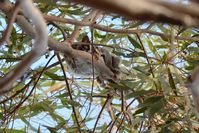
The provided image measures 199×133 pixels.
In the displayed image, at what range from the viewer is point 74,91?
5.18 ft

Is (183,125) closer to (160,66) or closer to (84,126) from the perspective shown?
(160,66)

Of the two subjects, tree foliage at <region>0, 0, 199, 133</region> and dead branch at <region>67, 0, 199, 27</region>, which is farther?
tree foliage at <region>0, 0, 199, 133</region>

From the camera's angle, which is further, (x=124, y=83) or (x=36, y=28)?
(x=124, y=83)

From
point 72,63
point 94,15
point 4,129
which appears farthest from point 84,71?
point 4,129

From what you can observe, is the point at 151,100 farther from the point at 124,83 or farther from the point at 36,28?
the point at 36,28

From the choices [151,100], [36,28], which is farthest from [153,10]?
[151,100]

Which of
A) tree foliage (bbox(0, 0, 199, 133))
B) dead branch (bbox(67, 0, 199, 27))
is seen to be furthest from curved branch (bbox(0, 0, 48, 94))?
tree foliage (bbox(0, 0, 199, 133))

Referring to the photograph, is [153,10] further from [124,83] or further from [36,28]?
[124,83]

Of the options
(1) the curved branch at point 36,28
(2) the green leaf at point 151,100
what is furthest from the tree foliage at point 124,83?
(1) the curved branch at point 36,28

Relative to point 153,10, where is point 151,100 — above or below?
below

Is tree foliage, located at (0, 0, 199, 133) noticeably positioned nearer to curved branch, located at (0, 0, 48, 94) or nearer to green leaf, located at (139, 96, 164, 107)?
green leaf, located at (139, 96, 164, 107)

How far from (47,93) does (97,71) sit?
0.57 m

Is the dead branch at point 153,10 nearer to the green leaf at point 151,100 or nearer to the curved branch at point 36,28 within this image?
the curved branch at point 36,28

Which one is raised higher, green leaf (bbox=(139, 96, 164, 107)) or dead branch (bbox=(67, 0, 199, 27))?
dead branch (bbox=(67, 0, 199, 27))
